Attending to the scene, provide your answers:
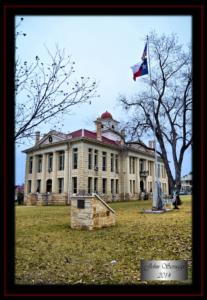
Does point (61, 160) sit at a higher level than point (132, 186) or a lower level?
higher

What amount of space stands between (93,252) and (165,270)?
258cm

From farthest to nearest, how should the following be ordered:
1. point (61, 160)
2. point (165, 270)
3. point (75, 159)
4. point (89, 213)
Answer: point (61, 160)
point (75, 159)
point (89, 213)
point (165, 270)

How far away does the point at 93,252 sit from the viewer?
5176mm

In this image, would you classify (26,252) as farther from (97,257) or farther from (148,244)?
(148,244)

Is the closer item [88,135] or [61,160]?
[61,160]

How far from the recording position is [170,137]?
1616cm

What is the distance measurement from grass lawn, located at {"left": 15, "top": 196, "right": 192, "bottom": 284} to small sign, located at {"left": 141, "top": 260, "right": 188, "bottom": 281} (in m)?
0.09

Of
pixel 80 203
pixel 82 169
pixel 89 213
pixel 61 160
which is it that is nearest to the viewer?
pixel 89 213

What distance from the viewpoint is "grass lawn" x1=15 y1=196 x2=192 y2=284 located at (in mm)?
3688

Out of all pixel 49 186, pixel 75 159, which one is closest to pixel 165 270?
pixel 75 159

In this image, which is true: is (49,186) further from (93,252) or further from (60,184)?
(93,252)

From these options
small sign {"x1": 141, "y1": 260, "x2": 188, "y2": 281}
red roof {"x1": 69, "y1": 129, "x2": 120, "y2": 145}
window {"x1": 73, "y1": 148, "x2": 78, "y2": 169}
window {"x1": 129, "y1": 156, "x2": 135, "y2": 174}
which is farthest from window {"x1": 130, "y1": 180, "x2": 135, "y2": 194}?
small sign {"x1": 141, "y1": 260, "x2": 188, "y2": 281}

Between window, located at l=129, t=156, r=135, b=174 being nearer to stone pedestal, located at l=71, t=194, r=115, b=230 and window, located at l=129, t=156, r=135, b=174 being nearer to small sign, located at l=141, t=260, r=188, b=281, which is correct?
stone pedestal, located at l=71, t=194, r=115, b=230
